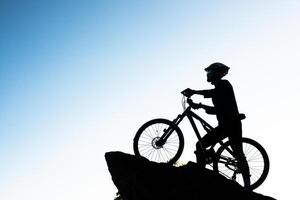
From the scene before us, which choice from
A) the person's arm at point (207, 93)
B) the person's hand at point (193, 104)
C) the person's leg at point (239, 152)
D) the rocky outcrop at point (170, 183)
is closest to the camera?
the rocky outcrop at point (170, 183)

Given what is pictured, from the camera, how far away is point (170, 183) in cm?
940

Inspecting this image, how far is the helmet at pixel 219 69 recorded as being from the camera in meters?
10.8

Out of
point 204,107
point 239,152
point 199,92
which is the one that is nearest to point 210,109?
point 204,107

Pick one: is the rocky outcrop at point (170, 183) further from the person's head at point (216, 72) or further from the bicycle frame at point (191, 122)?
the person's head at point (216, 72)

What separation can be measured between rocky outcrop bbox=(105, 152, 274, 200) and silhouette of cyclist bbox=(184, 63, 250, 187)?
1039 millimetres

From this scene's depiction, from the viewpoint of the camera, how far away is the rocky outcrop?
913cm

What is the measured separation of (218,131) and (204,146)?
0.63 meters

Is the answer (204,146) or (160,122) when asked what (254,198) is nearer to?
(204,146)

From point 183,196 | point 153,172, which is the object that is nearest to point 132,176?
point 153,172

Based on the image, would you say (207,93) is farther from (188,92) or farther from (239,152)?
(239,152)

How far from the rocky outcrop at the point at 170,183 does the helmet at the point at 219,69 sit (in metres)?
2.93

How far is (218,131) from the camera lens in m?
10.6

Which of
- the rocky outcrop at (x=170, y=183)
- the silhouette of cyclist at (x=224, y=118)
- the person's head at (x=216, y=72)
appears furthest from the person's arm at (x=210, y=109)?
the rocky outcrop at (x=170, y=183)

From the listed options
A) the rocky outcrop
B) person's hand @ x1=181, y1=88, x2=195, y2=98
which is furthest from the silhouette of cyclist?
the rocky outcrop
